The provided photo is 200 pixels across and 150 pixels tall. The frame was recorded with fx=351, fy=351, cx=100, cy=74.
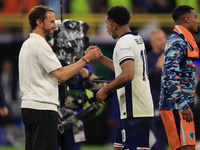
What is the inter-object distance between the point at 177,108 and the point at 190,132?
27 cm

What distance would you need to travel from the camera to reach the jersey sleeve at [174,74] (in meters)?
3.47

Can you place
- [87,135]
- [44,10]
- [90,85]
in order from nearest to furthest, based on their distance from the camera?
[44,10] → [90,85] → [87,135]

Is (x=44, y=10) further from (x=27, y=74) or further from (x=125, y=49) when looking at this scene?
(x=125, y=49)

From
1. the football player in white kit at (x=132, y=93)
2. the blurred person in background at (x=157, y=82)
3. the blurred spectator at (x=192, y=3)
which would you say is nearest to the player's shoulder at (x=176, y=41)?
the football player in white kit at (x=132, y=93)

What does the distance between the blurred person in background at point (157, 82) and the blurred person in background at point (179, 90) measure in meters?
2.43

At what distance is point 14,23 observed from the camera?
11.2 m

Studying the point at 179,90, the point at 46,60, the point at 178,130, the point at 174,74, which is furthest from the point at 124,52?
the point at 178,130

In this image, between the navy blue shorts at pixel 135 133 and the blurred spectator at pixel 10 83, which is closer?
the navy blue shorts at pixel 135 133

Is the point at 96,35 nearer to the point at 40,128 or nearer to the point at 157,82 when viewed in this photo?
the point at 157,82

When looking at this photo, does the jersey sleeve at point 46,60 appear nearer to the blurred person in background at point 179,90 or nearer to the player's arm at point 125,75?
the player's arm at point 125,75

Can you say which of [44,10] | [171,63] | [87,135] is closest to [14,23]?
[87,135]

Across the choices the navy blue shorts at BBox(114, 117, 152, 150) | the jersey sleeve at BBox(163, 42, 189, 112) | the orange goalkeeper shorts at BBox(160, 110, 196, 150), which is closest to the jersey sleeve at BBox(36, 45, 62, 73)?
the navy blue shorts at BBox(114, 117, 152, 150)

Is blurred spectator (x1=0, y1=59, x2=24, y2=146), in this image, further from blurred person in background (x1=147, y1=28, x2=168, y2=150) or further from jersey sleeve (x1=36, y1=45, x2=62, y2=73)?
jersey sleeve (x1=36, y1=45, x2=62, y2=73)

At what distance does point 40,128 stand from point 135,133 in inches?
37.3
